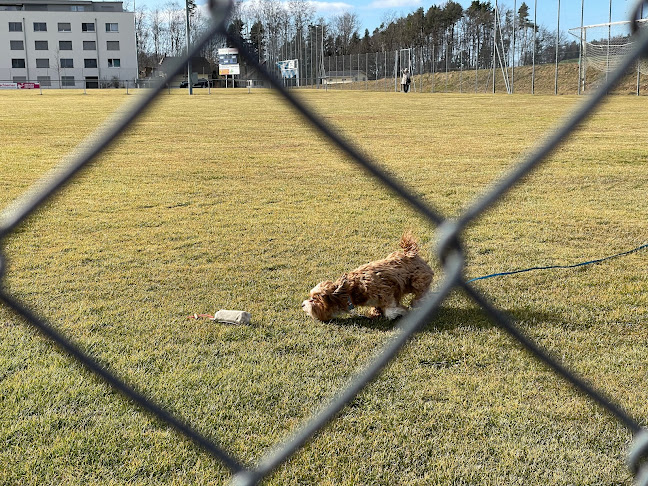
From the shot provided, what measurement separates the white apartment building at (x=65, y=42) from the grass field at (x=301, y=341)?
6620 cm

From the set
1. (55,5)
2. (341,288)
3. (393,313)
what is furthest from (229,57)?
(55,5)

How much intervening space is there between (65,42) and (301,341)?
239 ft

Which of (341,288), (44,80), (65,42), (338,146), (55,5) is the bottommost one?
(341,288)

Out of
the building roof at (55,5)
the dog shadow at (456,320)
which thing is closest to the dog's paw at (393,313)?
the dog shadow at (456,320)

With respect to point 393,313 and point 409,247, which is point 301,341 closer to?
point 393,313

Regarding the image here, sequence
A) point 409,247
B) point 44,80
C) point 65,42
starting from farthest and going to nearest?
point 65,42 → point 44,80 → point 409,247

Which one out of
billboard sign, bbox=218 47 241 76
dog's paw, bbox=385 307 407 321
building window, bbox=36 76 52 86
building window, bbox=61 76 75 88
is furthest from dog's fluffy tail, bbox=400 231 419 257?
building window, bbox=36 76 52 86

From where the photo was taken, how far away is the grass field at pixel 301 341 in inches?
81.5

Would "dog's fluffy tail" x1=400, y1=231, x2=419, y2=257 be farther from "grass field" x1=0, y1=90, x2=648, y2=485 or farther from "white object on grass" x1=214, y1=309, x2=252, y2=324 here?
"white object on grass" x1=214, y1=309, x2=252, y2=324

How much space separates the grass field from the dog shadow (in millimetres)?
15

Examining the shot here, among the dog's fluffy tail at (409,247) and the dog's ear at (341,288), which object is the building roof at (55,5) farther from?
the dog's ear at (341,288)

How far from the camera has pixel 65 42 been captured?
67062 mm

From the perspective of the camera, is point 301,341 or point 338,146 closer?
point 338,146

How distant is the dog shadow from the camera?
3074 mm
